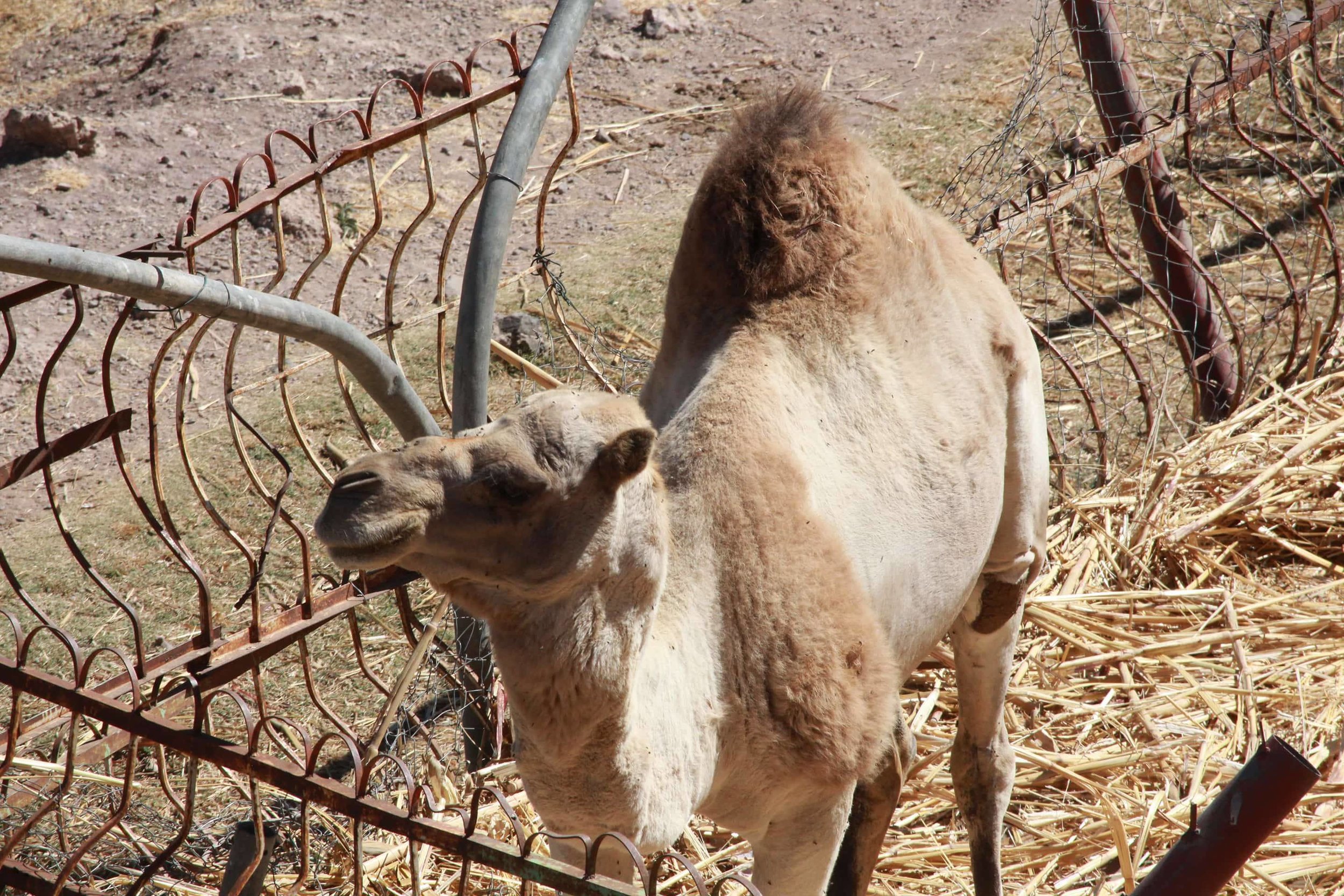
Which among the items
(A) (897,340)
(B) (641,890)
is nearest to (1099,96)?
(A) (897,340)

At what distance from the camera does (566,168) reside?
7.85 m

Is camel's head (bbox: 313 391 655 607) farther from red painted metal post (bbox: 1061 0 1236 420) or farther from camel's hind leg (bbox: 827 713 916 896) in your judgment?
red painted metal post (bbox: 1061 0 1236 420)

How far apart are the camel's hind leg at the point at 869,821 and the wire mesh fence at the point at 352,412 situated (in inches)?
16.0

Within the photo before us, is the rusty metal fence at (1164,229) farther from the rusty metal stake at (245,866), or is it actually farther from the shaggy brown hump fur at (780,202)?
the rusty metal stake at (245,866)

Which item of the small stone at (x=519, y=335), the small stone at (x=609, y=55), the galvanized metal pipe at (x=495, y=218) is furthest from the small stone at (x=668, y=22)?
the galvanized metal pipe at (x=495, y=218)

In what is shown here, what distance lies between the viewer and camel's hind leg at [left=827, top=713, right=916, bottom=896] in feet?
10.1

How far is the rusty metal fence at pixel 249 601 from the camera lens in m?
2.53

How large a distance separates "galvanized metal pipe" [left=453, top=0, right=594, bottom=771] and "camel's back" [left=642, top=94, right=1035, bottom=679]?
0.51 metres

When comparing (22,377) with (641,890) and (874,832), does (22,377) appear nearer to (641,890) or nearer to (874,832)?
(874,832)

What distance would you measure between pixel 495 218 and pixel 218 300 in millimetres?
1102

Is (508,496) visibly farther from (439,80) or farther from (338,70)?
Answer: (338,70)

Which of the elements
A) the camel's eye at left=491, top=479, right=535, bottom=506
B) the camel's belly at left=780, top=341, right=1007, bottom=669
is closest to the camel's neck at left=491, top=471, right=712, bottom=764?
the camel's eye at left=491, top=479, right=535, bottom=506

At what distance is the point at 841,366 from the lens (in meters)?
2.78

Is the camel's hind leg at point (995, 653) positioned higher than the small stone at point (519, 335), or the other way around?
the small stone at point (519, 335)
